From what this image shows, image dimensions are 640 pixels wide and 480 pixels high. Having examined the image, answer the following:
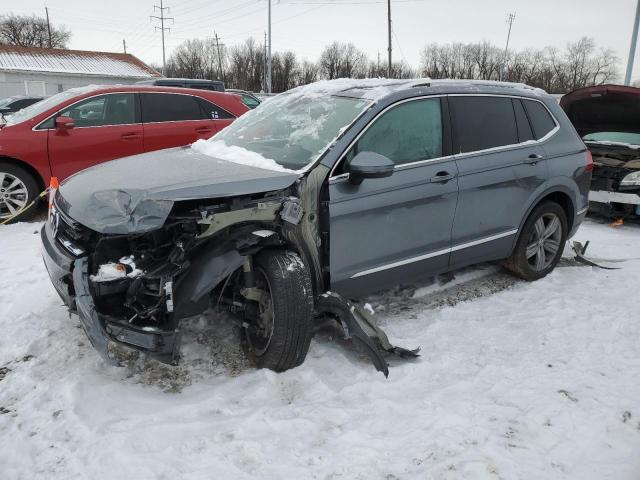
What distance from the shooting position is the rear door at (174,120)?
6.94 meters

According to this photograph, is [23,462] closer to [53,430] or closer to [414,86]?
[53,430]

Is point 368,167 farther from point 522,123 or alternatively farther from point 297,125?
point 522,123

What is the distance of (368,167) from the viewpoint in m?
3.09

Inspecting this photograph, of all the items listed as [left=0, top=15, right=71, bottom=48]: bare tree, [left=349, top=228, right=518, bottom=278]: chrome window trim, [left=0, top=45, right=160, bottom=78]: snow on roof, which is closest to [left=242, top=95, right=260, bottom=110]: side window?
[left=349, top=228, right=518, bottom=278]: chrome window trim

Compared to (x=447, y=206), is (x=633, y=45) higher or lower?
higher

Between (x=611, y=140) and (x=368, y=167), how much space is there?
22.8ft

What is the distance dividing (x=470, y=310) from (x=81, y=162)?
5137mm

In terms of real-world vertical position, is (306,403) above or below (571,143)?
below

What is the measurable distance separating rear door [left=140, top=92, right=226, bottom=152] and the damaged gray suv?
304cm

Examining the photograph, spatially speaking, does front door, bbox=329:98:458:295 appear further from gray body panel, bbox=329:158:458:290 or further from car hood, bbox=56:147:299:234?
car hood, bbox=56:147:299:234

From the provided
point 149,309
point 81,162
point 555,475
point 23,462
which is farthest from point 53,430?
point 81,162

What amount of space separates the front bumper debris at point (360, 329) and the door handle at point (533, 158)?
83.4 inches

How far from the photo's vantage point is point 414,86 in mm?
3744

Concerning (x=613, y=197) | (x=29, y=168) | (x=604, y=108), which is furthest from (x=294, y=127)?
(x=604, y=108)
